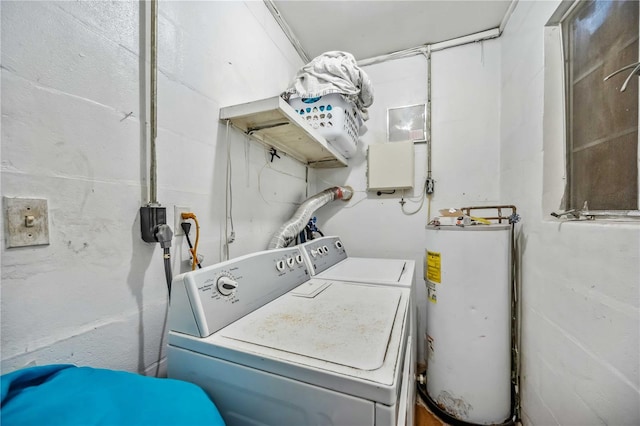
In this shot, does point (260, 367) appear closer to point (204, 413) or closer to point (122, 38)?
point (204, 413)

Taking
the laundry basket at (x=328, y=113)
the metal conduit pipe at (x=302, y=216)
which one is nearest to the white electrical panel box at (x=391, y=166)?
the metal conduit pipe at (x=302, y=216)

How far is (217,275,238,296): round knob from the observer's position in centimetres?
73

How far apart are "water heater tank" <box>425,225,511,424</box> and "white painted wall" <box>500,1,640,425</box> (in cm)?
11

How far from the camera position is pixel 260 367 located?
0.56 meters

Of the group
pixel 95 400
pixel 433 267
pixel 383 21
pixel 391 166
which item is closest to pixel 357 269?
pixel 433 267

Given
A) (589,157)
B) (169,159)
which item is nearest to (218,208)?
(169,159)

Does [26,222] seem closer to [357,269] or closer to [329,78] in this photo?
[357,269]

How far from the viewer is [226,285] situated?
29.5 inches

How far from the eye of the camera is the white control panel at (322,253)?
130 centimetres

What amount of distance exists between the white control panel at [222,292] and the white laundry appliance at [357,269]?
1.09 ft

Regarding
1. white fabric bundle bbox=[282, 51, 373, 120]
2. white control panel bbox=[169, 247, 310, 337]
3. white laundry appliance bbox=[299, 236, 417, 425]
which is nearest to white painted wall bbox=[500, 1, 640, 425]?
white laundry appliance bbox=[299, 236, 417, 425]

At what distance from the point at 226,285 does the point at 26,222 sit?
48 cm

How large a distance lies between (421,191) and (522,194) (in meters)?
0.66

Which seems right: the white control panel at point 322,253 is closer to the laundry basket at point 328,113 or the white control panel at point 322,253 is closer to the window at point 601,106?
the laundry basket at point 328,113
